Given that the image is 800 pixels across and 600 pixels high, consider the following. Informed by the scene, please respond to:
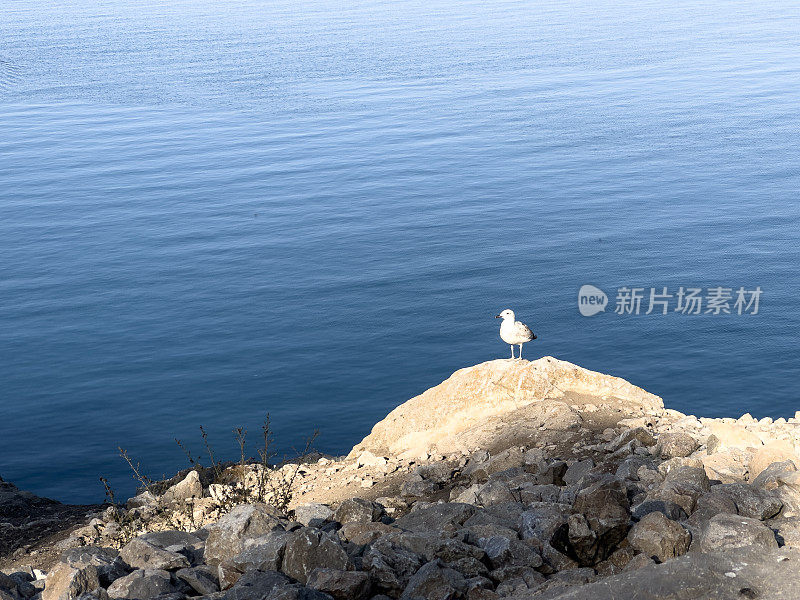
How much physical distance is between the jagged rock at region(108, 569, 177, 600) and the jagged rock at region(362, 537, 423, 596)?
1.68 metres

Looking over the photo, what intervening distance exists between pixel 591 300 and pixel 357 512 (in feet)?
60.1

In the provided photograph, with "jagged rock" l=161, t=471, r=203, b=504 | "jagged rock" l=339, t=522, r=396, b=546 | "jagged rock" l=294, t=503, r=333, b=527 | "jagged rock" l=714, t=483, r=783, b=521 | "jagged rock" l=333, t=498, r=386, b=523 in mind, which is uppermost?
"jagged rock" l=714, t=483, r=783, b=521

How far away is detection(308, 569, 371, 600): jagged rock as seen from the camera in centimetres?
722

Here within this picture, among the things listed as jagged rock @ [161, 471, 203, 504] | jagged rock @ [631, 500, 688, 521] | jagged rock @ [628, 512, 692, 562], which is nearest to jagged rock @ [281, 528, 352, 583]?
jagged rock @ [628, 512, 692, 562]

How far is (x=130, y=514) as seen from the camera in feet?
41.3

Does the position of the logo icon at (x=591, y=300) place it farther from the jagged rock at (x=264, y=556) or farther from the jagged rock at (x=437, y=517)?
the jagged rock at (x=264, y=556)

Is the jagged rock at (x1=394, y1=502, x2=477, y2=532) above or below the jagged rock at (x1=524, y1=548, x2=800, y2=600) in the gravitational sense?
below

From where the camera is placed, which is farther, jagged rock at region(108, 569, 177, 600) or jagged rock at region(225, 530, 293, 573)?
jagged rock at region(225, 530, 293, 573)

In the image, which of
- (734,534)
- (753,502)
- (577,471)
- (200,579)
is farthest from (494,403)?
(200,579)

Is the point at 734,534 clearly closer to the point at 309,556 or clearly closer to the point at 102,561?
the point at 309,556

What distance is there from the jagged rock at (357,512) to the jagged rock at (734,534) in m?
3.31

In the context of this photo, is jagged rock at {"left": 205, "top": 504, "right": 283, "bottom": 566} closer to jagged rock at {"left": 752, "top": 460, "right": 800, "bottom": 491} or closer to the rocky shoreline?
the rocky shoreline

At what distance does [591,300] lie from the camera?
1053 inches

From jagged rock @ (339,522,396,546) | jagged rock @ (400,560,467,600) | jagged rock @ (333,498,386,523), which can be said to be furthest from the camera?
jagged rock @ (333,498,386,523)
